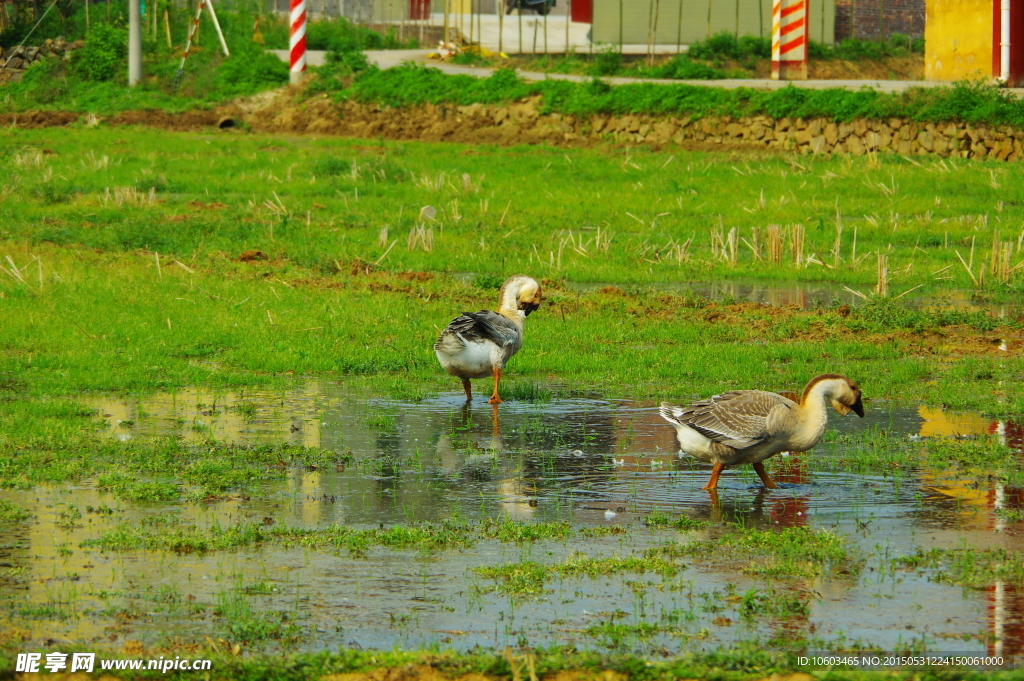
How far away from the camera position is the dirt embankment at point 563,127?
84.5ft

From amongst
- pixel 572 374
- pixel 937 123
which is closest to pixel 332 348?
pixel 572 374

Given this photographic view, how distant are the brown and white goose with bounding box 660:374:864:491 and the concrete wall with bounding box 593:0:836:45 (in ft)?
117

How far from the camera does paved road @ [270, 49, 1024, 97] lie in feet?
95.6

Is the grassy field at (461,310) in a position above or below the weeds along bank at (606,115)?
below

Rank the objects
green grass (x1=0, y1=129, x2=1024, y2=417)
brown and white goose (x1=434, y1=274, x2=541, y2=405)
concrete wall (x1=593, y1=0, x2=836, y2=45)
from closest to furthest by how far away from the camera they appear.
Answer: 1. brown and white goose (x1=434, y1=274, x2=541, y2=405)
2. green grass (x1=0, y1=129, x2=1024, y2=417)
3. concrete wall (x1=593, y1=0, x2=836, y2=45)

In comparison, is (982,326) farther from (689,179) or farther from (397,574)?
(689,179)

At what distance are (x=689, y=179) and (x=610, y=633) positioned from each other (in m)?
17.9

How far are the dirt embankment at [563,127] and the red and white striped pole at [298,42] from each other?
2.11ft

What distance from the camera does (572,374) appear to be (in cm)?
1130

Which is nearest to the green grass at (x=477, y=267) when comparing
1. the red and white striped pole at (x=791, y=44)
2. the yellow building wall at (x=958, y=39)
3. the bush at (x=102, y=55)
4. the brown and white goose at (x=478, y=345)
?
the brown and white goose at (x=478, y=345)

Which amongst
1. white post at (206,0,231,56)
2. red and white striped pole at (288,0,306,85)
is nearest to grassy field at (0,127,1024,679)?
red and white striped pole at (288,0,306,85)

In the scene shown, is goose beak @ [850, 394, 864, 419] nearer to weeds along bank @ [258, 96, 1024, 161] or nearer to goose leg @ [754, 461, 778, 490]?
goose leg @ [754, 461, 778, 490]

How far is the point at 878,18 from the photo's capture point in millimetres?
46500

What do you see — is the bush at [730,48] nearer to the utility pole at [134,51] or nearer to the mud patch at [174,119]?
the mud patch at [174,119]
